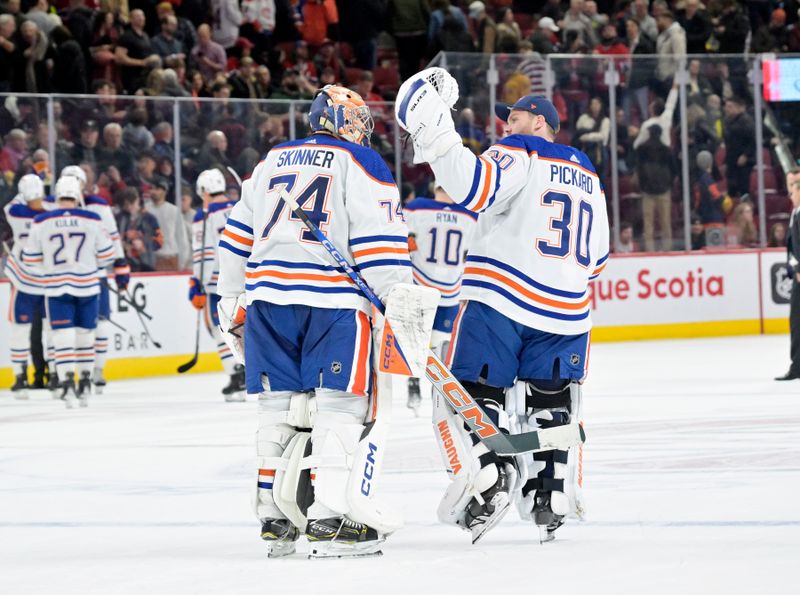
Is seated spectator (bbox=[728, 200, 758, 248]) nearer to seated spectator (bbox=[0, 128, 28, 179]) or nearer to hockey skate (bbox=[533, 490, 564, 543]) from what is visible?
seated spectator (bbox=[0, 128, 28, 179])

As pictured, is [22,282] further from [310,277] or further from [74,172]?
[310,277]

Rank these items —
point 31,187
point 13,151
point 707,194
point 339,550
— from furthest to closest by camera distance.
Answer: point 707,194, point 13,151, point 31,187, point 339,550

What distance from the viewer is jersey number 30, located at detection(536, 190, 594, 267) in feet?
15.4

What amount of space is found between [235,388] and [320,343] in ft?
19.0

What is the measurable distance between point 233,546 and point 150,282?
7.94 metres

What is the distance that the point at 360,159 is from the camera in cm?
441

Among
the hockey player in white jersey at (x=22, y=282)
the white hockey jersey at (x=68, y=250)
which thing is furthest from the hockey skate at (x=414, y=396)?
the hockey player in white jersey at (x=22, y=282)

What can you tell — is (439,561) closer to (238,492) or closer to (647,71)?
(238,492)

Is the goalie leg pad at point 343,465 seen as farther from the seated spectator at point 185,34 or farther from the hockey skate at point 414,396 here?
the seated spectator at point 185,34

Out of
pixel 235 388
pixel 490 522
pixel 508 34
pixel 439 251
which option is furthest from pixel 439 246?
pixel 508 34

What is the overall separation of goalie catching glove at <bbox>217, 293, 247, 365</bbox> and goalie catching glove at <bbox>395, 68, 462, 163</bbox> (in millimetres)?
738

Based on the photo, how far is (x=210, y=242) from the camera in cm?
1030

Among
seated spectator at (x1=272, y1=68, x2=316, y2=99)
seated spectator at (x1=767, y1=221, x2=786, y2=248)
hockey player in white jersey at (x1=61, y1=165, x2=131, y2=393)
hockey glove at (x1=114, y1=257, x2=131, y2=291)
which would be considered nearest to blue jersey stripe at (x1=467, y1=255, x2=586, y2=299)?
hockey player in white jersey at (x1=61, y1=165, x2=131, y2=393)

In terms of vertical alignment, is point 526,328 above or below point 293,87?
below
